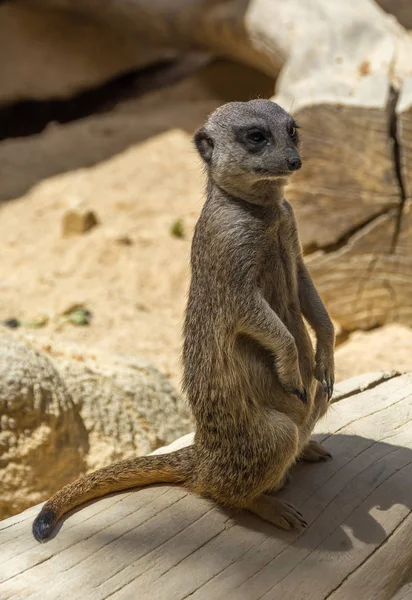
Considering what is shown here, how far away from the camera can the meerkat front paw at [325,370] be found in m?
2.16

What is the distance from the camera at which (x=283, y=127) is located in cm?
193

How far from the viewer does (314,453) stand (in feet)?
7.54

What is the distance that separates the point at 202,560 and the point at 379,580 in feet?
1.41

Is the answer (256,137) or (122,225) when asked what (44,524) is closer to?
(256,137)

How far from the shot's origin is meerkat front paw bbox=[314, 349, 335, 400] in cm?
216

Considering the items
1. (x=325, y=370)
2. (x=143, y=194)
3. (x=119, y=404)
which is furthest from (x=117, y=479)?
(x=143, y=194)

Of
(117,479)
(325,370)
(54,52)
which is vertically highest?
(325,370)

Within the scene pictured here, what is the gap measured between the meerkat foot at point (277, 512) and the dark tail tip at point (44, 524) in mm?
513

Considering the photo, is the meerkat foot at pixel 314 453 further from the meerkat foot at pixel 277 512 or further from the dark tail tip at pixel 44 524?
the dark tail tip at pixel 44 524

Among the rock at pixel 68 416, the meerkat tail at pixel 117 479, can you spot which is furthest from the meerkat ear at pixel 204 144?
the rock at pixel 68 416

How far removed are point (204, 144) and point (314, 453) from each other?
94 cm

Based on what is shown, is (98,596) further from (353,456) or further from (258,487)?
(353,456)

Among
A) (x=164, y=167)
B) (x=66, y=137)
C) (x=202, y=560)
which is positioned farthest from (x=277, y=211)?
(x=66, y=137)

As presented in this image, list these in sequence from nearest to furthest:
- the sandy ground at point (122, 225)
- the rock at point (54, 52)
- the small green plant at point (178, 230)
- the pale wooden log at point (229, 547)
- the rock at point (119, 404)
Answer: the pale wooden log at point (229, 547)
the rock at point (119, 404)
the sandy ground at point (122, 225)
the small green plant at point (178, 230)
the rock at point (54, 52)
